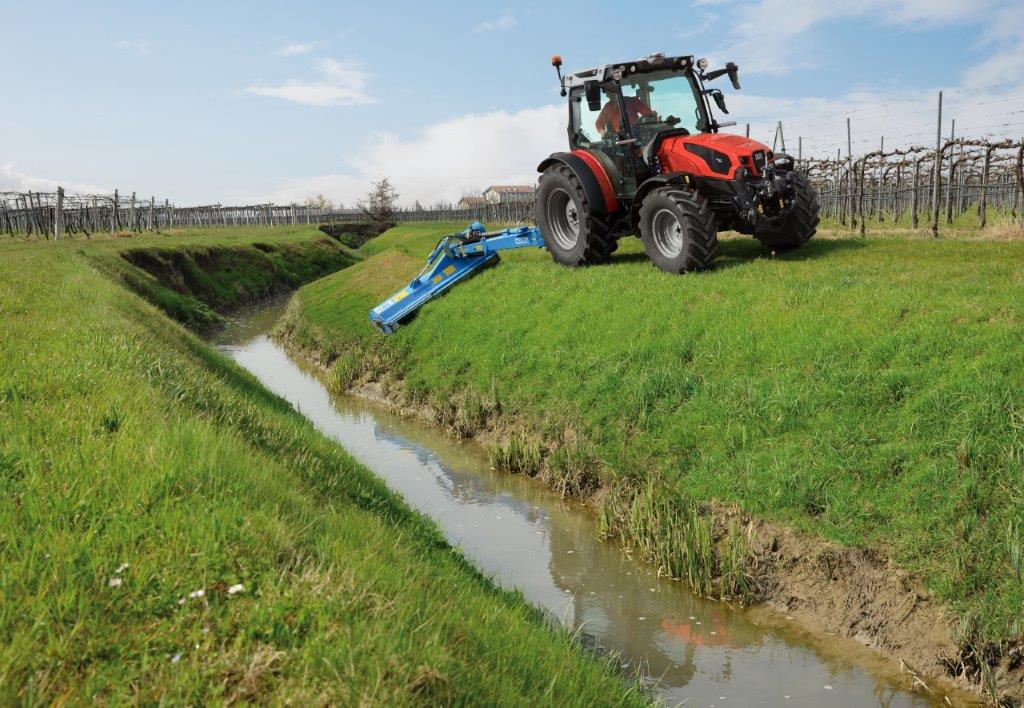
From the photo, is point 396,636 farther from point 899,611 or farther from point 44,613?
point 899,611

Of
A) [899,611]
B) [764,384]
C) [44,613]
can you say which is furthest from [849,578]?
[44,613]

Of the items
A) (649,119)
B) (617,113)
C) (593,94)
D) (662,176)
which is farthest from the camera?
(617,113)

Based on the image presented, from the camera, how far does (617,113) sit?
14.1m

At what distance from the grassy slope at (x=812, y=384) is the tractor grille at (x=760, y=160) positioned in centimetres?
146

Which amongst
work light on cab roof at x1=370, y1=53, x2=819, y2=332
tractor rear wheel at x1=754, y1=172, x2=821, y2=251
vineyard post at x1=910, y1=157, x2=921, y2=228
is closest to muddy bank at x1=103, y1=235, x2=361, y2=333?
work light on cab roof at x1=370, y1=53, x2=819, y2=332

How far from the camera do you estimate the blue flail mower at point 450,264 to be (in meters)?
16.4

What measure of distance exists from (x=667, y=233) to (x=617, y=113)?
7.75 feet

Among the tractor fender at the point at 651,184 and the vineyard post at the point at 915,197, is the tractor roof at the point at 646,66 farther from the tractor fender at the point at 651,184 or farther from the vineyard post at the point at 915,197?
the vineyard post at the point at 915,197

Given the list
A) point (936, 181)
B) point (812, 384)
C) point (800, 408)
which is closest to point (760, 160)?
point (812, 384)

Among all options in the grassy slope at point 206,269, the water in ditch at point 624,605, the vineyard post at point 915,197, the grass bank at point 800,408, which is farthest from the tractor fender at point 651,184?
the grassy slope at point 206,269

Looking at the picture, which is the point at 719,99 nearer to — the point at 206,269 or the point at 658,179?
the point at 658,179

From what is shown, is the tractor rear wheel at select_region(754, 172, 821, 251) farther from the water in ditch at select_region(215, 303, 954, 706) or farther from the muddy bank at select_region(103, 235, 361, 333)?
the muddy bank at select_region(103, 235, 361, 333)

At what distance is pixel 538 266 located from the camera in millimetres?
16094

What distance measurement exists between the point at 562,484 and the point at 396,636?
20.7 feet
